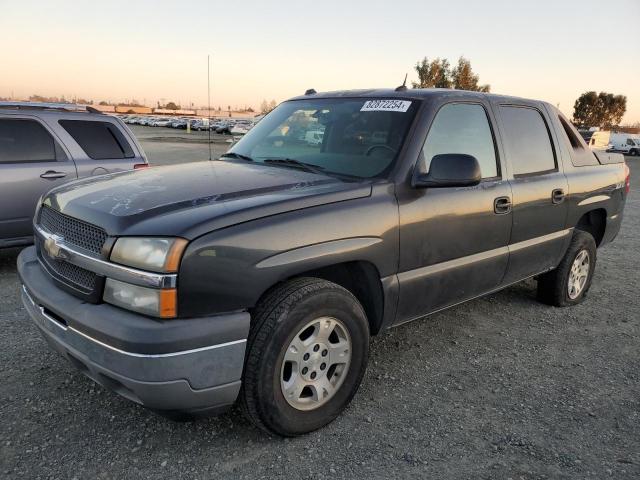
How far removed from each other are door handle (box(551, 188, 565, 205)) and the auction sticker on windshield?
5.12 ft

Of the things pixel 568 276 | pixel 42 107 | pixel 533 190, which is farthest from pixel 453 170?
pixel 42 107

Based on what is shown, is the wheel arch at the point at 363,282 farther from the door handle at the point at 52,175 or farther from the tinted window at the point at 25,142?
the tinted window at the point at 25,142

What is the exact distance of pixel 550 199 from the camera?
4.10 m

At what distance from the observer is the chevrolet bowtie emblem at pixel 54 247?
2.61 metres

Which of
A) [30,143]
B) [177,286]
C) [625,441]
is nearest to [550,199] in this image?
[625,441]

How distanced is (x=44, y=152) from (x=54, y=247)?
3392 mm

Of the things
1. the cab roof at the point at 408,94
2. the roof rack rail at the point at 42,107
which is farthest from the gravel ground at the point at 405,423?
the roof rack rail at the point at 42,107

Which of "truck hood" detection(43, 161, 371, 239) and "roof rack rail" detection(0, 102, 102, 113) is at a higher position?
"roof rack rail" detection(0, 102, 102, 113)

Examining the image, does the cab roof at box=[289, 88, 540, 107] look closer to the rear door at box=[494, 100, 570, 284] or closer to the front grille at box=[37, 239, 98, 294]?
the rear door at box=[494, 100, 570, 284]

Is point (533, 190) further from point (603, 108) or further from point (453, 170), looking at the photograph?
point (603, 108)

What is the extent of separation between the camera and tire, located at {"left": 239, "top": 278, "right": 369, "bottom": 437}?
7.98ft

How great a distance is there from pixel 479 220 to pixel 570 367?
125 cm

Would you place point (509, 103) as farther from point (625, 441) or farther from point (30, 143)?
point (30, 143)

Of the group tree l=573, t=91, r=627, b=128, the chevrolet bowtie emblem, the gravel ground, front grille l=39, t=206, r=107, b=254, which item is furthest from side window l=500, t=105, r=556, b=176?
tree l=573, t=91, r=627, b=128
